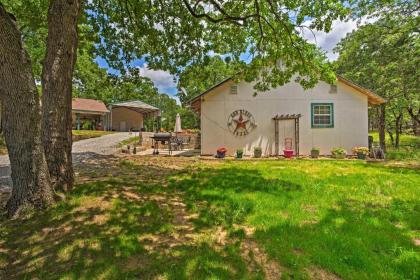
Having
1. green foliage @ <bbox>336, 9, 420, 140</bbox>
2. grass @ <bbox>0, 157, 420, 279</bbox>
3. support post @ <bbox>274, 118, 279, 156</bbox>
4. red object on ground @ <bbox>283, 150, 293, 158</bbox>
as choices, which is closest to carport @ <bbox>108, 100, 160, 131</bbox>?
support post @ <bbox>274, 118, 279, 156</bbox>

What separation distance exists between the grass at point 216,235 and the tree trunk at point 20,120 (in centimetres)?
46

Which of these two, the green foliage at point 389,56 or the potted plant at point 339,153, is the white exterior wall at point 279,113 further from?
the green foliage at point 389,56

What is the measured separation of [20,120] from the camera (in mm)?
3854

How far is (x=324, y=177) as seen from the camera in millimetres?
7902

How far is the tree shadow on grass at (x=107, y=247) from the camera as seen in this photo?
8.91 feet

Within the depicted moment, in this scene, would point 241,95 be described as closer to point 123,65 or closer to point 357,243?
point 123,65

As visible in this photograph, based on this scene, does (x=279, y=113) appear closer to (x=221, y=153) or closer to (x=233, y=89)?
(x=233, y=89)

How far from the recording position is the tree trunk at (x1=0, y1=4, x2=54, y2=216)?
374 cm

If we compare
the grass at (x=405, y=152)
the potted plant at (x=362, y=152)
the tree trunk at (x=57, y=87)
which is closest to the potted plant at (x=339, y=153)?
the potted plant at (x=362, y=152)

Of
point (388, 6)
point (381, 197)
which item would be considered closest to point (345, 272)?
point (381, 197)

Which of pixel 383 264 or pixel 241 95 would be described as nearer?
pixel 383 264

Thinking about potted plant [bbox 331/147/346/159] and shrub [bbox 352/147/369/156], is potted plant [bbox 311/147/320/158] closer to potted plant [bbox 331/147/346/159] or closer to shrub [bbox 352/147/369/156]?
potted plant [bbox 331/147/346/159]

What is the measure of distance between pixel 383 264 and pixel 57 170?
5.43 meters

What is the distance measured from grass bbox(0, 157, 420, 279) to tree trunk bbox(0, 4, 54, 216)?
1.52 feet
